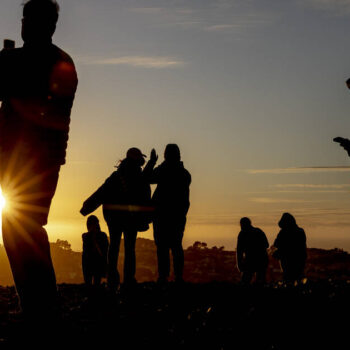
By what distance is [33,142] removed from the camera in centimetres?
598

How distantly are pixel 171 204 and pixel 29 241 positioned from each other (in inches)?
288

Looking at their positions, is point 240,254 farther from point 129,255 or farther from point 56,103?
point 56,103

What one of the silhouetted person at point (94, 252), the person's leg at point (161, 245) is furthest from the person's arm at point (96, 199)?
the silhouetted person at point (94, 252)

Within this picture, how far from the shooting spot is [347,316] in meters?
6.90

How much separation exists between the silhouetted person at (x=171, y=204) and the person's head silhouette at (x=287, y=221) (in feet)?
18.2

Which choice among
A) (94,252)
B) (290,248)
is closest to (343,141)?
(94,252)

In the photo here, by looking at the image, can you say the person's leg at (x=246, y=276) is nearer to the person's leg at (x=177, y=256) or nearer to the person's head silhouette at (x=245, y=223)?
the person's head silhouette at (x=245, y=223)

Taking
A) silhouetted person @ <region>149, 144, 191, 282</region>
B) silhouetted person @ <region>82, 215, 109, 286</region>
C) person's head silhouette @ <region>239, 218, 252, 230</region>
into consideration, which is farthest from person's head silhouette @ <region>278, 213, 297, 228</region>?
silhouetted person @ <region>149, 144, 191, 282</region>

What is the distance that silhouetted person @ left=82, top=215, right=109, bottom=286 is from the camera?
15.6 m

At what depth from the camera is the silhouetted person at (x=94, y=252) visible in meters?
15.6

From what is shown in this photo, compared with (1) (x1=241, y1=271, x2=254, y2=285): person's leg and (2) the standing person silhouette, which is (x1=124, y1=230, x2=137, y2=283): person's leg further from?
(1) (x1=241, y1=271, x2=254, y2=285): person's leg

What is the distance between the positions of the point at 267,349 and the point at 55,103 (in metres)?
2.99

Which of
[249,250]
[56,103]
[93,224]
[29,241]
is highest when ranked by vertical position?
[56,103]

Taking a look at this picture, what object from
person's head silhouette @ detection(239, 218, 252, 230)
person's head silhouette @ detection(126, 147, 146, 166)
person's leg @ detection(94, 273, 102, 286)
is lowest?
person's leg @ detection(94, 273, 102, 286)
